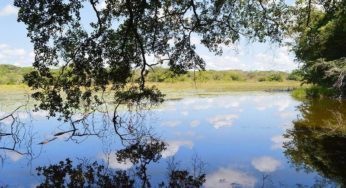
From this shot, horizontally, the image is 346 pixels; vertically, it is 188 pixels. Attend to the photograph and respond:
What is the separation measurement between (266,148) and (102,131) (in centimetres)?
814

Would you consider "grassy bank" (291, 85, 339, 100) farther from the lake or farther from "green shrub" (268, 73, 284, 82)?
"green shrub" (268, 73, 284, 82)

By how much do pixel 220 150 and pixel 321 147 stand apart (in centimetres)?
363

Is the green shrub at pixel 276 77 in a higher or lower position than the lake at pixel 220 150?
lower

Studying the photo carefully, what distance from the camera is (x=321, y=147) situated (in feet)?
48.8

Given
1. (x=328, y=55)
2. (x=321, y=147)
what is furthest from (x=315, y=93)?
(x=321, y=147)

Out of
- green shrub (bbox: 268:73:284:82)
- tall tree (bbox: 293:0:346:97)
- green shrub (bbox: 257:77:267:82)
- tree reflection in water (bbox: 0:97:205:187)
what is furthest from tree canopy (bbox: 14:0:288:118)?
green shrub (bbox: 257:77:267:82)

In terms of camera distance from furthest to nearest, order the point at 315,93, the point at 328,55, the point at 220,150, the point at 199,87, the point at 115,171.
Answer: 1. the point at 199,87
2. the point at 315,93
3. the point at 328,55
4. the point at 220,150
5. the point at 115,171

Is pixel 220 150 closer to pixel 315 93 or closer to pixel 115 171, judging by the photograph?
pixel 115 171

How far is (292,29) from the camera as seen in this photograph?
540 inches

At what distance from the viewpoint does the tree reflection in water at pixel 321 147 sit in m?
11.5

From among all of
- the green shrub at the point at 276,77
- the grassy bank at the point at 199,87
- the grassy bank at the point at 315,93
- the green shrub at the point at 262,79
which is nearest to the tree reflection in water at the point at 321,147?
the grassy bank at the point at 315,93

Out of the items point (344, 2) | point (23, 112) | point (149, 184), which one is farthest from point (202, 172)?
point (23, 112)

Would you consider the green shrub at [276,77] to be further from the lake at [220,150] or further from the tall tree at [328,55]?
the lake at [220,150]

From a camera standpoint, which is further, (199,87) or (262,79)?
(262,79)
